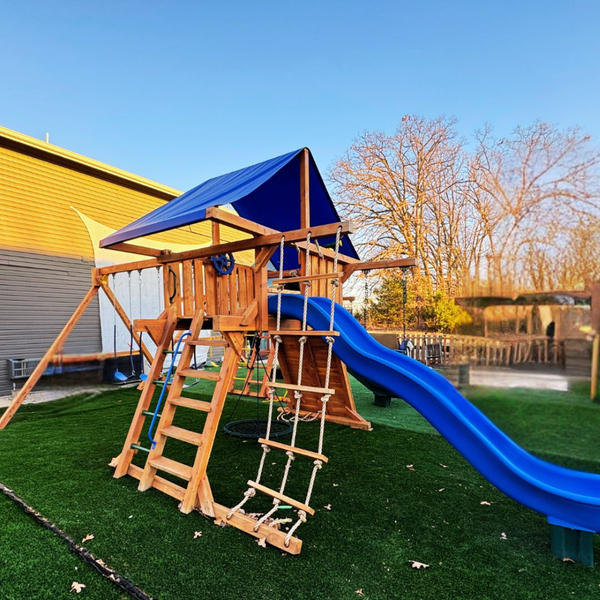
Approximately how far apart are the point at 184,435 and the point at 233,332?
965mm

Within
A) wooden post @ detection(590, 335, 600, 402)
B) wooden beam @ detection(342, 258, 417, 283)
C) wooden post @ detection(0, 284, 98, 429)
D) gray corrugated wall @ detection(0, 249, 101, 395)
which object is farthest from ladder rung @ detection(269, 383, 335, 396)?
gray corrugated wall @ detection(0, 249, 101, 395)

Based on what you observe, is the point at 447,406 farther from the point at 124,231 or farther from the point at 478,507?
the point at 124,231

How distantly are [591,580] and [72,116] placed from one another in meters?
14.9

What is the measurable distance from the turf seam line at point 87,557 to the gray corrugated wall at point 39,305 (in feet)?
16.7

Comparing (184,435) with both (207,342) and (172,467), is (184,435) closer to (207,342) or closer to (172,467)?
(172,467)

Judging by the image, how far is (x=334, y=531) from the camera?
2.72 m

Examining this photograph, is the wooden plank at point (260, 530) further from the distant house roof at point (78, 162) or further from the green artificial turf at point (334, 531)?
the distant house roof at point (78, 162)

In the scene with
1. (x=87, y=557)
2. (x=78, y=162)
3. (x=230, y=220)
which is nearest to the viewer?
(x=87, y=557)

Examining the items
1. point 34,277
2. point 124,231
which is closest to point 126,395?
point 34,277

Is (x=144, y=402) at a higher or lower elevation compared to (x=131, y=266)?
lower

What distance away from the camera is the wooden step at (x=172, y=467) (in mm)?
3117

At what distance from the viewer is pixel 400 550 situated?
249 cm

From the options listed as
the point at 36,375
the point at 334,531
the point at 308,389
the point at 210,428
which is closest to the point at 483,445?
the point at 308,389

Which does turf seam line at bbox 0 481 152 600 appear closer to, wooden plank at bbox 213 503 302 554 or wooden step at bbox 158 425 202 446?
wooden plank at bbox 213 503 302 554
